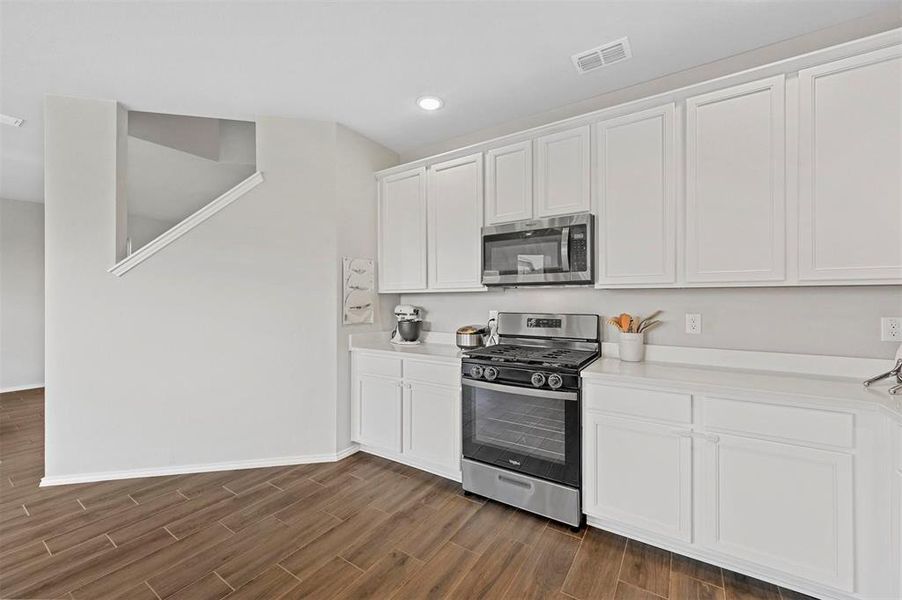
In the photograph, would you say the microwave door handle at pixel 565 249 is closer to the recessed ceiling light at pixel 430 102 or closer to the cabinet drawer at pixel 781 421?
the cabinet drawer at pixel 781 421

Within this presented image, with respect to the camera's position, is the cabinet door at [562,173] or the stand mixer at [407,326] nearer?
the cabinet door at [562,173]

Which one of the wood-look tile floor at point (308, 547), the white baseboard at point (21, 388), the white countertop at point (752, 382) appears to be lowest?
the wood-look tile floor at point (308, 547)

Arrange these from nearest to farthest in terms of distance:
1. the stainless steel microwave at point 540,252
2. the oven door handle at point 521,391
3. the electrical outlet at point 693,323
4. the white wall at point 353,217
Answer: the oven door handle at point 521,391 → the electrical outlet at point 693,323 → the stainless steel microwave at point 540,252 → the white wall at point 353,217

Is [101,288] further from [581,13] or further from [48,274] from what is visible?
[581,13]

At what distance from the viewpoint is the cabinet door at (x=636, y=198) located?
7.25 feet

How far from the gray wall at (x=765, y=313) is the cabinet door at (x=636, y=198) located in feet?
0.98

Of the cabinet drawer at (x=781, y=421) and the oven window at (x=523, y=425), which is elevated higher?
the cabinet drawer at (x=781, y=421)

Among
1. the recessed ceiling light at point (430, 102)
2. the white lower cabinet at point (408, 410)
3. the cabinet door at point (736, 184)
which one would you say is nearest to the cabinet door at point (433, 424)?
the white lower cabinet at point (408, 410)

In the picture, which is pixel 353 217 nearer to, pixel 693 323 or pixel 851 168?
pixel 693 323

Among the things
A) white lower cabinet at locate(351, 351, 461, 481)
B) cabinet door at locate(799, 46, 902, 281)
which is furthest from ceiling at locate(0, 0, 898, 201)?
white lower cabinet at locate(351, 351, 461, 481)

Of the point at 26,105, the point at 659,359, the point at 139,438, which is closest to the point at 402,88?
the point at 659,359

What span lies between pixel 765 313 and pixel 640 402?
3.10 feet

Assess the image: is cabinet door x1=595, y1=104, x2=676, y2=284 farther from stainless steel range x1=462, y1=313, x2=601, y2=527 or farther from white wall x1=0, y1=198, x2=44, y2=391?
white wall x1=0, y1=198, x2=44, y2=391

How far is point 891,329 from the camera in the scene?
1.87m
